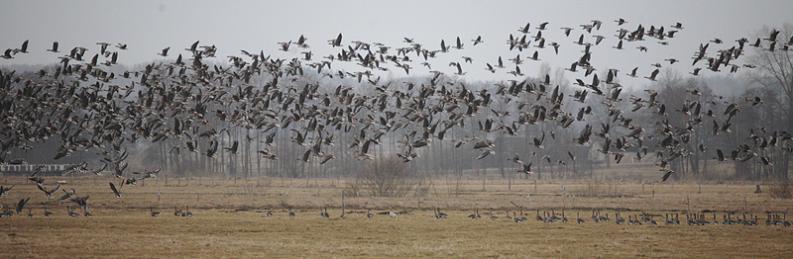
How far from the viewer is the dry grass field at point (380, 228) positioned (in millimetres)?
29766

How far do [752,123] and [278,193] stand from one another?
5353 cm

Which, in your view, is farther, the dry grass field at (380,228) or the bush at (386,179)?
the bush at (386,179)

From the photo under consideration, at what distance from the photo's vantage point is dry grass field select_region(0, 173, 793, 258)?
2977cm

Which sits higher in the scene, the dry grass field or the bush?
the bush

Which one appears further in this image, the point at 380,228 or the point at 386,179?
the point at 386,179

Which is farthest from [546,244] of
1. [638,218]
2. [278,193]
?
[278,193]

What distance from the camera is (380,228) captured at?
37.8 m

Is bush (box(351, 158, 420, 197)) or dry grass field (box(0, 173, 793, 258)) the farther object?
bush (box(351, 158, 420, 197))

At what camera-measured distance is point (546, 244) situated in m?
32.1

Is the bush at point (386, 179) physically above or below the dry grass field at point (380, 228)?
above

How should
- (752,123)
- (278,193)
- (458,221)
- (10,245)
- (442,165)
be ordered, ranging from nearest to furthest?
1. (10,245)
2. (458,221)
3. (278,193)
4. (752,123)
5. (442,165)

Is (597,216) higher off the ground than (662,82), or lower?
lower

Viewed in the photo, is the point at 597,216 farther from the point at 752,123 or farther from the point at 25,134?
the point at 752,123

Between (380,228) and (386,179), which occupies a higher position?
(386,179)
